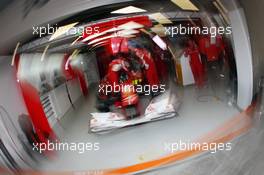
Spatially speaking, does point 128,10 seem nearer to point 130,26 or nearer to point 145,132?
point 130,26

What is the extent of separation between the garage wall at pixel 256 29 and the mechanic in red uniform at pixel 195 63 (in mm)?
77

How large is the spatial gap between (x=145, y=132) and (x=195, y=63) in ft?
0.41

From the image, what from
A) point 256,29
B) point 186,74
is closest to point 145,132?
point 186,74

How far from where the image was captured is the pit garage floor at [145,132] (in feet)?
1.45

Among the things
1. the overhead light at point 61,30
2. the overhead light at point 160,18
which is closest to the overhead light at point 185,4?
the overhead light at point 160,18

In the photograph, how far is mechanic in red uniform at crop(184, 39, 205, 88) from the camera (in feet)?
1.41

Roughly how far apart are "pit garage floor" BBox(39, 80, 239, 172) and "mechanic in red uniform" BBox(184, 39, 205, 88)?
0.05 ft

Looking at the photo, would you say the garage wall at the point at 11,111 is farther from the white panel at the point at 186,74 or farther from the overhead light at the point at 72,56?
the white panel at the point at 186,74

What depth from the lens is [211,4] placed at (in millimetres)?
432

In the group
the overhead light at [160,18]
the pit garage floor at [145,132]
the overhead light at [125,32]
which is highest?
the overhead light at [160,18]

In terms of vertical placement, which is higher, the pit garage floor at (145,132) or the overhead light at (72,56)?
the overhead light at (72,56)

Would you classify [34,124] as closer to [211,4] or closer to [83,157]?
[83,157]

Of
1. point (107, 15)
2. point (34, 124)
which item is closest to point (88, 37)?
point (107, 15)

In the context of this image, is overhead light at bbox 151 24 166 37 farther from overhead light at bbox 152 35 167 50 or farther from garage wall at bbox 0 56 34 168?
garage wall at bbox 0 56 34 168
